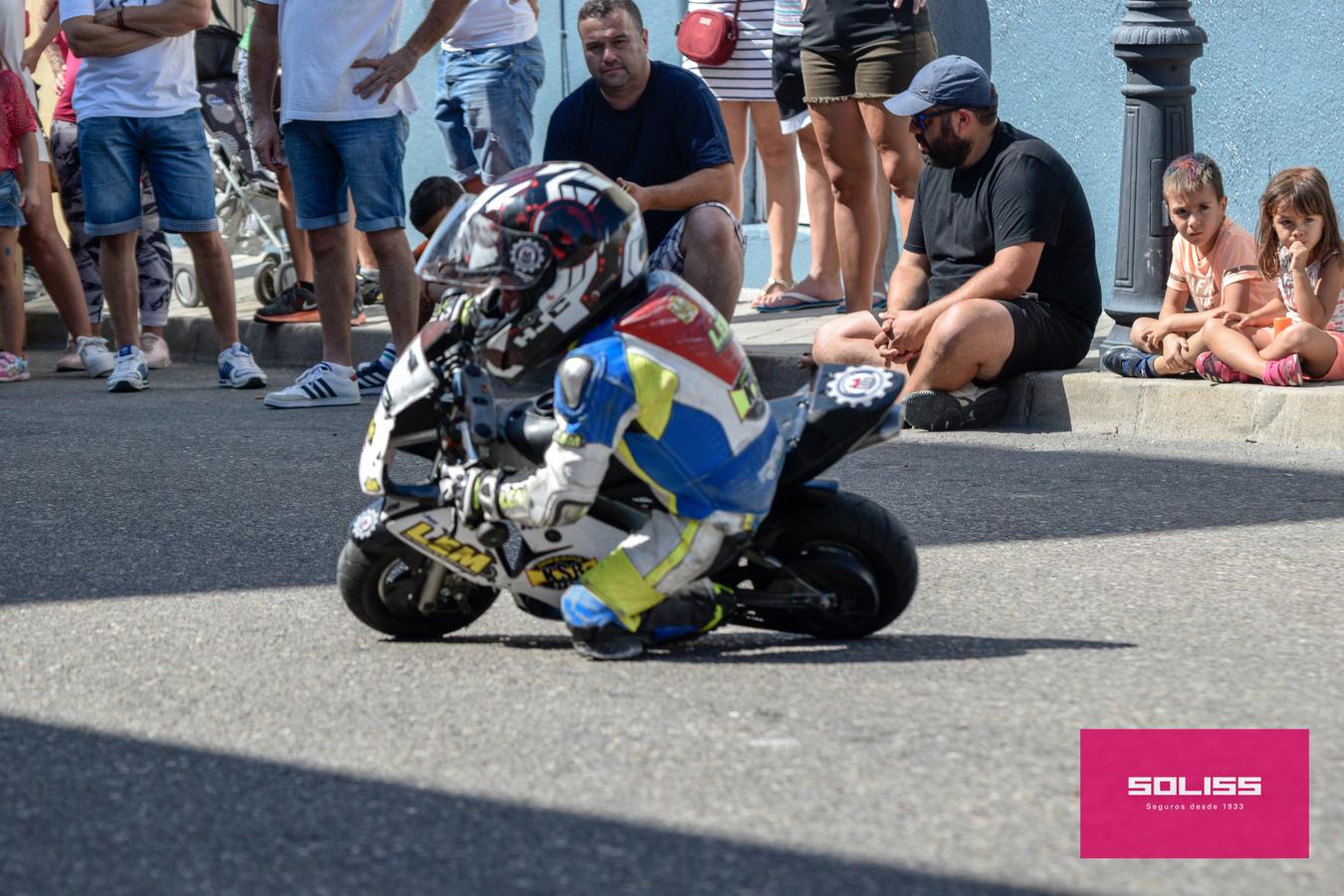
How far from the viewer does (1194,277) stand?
23.8 feet

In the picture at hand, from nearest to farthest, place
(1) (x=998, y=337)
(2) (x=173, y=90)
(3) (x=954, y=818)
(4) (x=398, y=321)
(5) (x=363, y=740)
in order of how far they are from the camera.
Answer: (3) (x=954, y=818) → (5) (x=363, y=740) → (1) (x=998, y=337) → (4) (x=398, y=321) → (2) (x=173, y=90)

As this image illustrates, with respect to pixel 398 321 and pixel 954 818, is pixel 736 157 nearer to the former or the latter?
pixel 398 321

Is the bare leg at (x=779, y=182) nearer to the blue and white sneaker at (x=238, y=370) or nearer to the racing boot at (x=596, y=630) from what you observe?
the blue and white sneaker at (x=238, y=370)

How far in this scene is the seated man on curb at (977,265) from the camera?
275 inches

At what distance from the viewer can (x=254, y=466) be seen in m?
6.45

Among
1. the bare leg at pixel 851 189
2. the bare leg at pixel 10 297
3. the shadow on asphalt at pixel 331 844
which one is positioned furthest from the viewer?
the bare leg at pixel 10 297

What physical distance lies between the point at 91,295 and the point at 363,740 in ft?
23.7

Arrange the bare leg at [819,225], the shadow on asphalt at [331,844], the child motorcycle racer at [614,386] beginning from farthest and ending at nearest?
the bare leg at [819,225] < the child motorcycle racer at [614,386] < the shadow on asphalt at [331,844]

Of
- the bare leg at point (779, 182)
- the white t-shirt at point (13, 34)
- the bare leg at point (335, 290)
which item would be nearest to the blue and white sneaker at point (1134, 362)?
the bare leg at point (779, 182)

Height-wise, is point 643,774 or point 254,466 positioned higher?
point 643,774

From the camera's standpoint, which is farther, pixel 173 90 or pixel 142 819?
pixel 173 90

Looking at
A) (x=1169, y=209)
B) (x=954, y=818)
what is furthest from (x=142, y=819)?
(x=1169, y=209)

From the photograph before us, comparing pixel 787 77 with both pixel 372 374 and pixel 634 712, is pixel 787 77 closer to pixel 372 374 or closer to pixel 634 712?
pixel 372 374

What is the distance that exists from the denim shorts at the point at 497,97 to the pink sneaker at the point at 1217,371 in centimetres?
342
